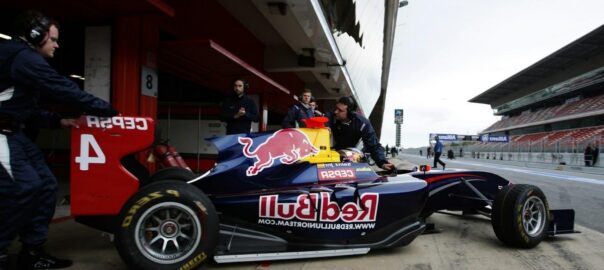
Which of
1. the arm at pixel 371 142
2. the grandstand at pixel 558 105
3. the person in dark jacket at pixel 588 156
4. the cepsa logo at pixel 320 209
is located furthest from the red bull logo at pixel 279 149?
the grandstand at pixel 558 105

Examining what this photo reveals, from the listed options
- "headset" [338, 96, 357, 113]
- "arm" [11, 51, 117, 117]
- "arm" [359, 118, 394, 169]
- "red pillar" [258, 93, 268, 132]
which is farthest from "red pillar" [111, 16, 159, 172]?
"red pillar" [258, 93, 268, 132]

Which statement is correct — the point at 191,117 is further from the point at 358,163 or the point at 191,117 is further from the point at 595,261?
the point at 595,261

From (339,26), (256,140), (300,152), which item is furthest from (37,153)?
(339,26)

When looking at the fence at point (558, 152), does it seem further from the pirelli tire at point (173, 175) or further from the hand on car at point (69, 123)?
the hand on car at point (69, 123)

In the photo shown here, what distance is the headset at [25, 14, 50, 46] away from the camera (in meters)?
2.86

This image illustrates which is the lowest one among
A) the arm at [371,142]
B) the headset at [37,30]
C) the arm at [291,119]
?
the arm at [371,142]

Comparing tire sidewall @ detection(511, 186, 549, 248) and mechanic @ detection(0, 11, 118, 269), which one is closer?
mechanic @ detection(0, 11, 118, 269)

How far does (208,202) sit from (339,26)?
8941 mm

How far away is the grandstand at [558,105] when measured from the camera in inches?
1443

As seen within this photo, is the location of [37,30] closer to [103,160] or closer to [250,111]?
[103,160]

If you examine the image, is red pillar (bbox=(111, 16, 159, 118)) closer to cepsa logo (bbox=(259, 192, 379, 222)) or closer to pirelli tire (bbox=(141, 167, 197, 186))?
pirelli tire (bbox=(141, 167, 197, 186))

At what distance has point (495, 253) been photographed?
3.81m

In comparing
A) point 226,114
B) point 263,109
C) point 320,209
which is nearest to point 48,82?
point 320,209

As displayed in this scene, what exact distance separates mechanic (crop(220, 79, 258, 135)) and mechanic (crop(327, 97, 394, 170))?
138 centimetres
